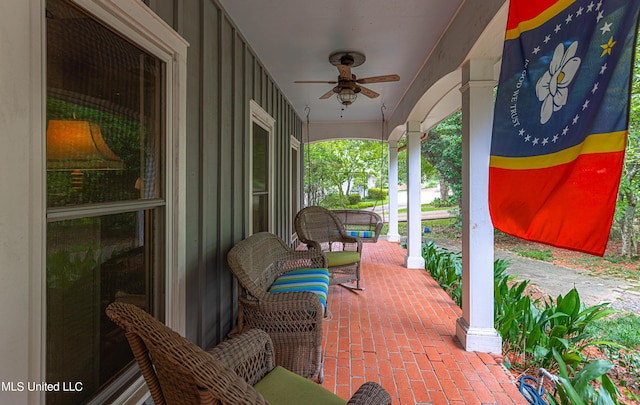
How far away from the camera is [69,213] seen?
1.18 meters

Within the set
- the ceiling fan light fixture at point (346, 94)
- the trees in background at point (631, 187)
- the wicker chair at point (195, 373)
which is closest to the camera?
the wicker chair at point (195, 373)

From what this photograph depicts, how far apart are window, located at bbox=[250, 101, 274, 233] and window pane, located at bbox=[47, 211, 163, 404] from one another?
184cm

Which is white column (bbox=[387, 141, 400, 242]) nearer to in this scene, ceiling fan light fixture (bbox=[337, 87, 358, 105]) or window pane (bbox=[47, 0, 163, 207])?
ceiling fan light fixture (bbox=[337, 87, 358, 105])

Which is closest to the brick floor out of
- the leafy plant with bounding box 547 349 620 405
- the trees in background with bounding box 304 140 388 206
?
the leafy plant with bounding box 547 349 620 405

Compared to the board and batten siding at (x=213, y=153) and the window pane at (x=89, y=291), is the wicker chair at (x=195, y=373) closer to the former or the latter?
the window pane at (x=89, y=291)

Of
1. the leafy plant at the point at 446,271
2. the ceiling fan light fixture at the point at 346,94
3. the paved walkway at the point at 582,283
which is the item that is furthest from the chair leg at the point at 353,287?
the ceiling fan light fixture at the point at 346,94

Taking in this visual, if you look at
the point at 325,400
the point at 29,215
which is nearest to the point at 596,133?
the point at 325,400

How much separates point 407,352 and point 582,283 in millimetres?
4980

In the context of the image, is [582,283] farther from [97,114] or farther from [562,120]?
[97,114]

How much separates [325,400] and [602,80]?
4.90 feet

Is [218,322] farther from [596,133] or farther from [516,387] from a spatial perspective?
[596,133]

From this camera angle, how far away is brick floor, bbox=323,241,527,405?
1975 millimetres

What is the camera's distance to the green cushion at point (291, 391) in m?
1.22

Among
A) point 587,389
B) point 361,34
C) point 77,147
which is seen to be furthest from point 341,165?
point 77,147
